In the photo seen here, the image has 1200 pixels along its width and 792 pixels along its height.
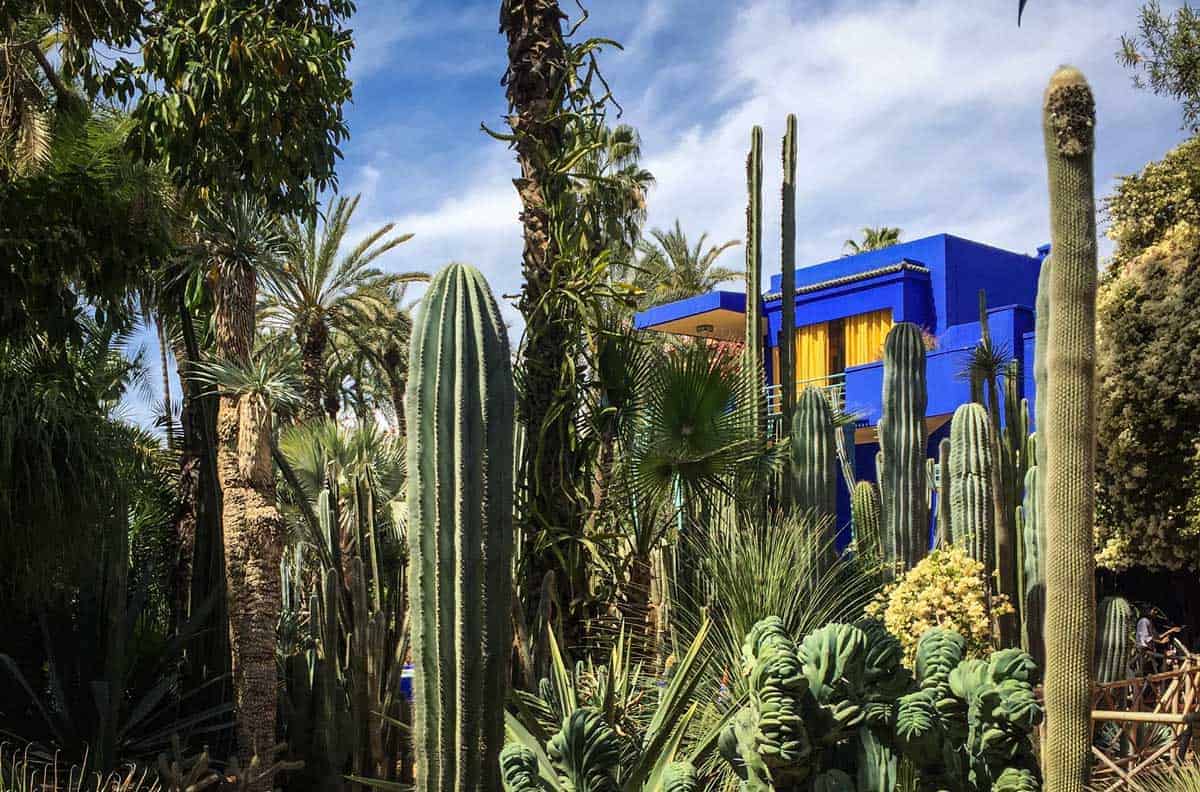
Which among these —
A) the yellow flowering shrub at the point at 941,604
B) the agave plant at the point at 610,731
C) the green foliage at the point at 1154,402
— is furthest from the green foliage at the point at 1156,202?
the agave plant at the point at 610,731

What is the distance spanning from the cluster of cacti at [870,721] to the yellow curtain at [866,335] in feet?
60.5

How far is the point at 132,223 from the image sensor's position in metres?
8.43

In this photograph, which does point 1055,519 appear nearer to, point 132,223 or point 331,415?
point 132,223

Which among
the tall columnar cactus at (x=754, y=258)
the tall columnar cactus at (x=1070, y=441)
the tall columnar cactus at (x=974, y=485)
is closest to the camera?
the tall columnar cactus at (x=1070, y=441)

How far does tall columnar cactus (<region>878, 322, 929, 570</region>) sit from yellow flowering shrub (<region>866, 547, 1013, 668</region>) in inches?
43.4

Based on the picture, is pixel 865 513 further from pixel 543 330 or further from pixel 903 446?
pixel 543 330

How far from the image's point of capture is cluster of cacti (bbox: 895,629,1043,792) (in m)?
4.11


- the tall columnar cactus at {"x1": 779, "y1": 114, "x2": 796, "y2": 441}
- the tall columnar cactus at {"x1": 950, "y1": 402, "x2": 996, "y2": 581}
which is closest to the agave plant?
the tall columnar cactus at {"x1": 779, "y1": 114, "x2": 796, "y2": 441}

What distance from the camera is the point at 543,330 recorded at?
683cm

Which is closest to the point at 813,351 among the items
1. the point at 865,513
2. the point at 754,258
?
the point at 865,513

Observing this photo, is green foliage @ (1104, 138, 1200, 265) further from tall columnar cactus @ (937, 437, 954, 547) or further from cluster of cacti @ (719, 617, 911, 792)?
cluster of cacti @ (719, 617, 911, 792)

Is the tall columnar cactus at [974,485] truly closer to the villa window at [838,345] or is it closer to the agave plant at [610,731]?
the agave plant at [610,731]

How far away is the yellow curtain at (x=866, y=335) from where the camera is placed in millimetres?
22641

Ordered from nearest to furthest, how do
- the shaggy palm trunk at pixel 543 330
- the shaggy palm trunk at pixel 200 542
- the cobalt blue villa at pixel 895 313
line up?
the shaggy palm trunk at pixel 543 330, the shaggy palm trunk at pixel 200 542, the cobalt blue villa at pixel 895 313
